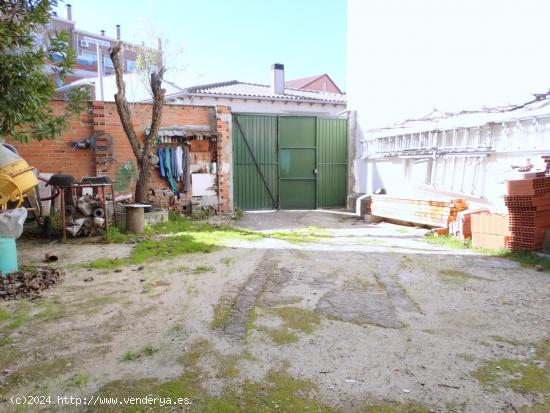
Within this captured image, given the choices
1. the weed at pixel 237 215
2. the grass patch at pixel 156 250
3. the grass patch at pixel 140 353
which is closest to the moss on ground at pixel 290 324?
the grass patch at pixel 140 353

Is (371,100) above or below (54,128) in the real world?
above

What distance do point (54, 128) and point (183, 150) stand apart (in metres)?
3.86

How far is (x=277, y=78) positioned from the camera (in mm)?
15641

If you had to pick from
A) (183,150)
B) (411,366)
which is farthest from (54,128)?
(411,366)

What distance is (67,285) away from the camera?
417cm

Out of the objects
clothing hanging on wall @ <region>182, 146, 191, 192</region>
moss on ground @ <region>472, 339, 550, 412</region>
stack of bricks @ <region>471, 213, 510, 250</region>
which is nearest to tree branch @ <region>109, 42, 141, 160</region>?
clothing hanging on wall @ <region>182, 146, 191, 192</region>

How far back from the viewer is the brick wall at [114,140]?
8297 millimetres

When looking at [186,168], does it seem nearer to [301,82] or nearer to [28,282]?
[28,282]

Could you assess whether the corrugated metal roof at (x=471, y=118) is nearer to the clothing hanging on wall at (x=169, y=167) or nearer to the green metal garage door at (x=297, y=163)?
the green metal garage door at (x=297, y=163)

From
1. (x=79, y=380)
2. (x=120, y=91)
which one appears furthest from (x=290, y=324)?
(x=120, y=91)

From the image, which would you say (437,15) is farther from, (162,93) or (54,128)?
(54,128)

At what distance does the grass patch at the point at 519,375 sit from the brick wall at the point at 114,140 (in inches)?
304

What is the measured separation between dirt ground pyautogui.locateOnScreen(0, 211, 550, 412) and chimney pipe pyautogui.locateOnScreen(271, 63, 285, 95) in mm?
11800

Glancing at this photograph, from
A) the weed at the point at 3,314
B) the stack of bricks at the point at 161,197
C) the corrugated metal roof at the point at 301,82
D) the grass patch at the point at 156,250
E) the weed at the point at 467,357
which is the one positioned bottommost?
the weed at the point at 467,357
